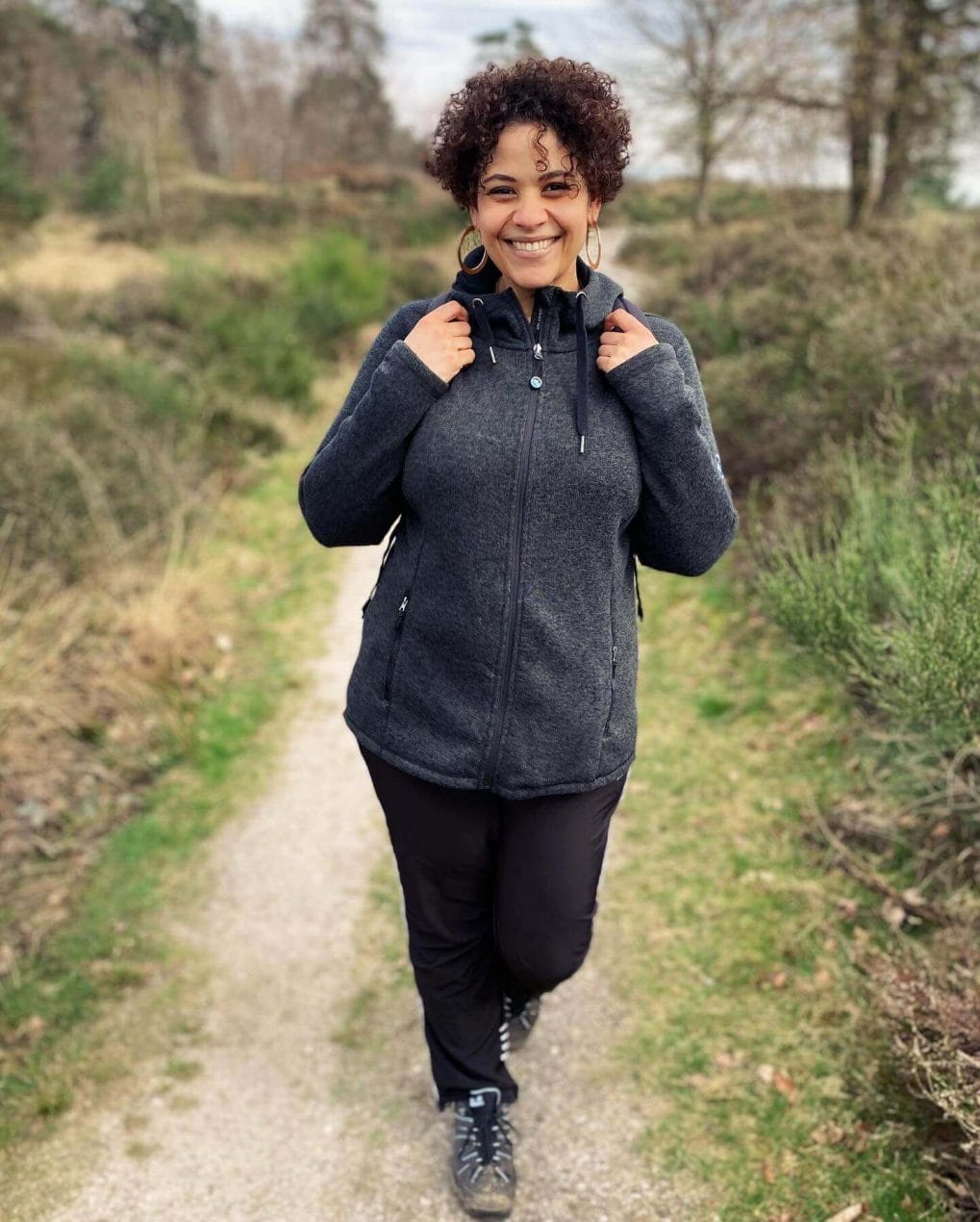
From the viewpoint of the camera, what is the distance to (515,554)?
1.79 m

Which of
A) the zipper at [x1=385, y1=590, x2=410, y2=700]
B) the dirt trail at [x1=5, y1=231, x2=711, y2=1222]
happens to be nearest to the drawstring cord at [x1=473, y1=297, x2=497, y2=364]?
the zipper at [x1=385, y1=590, x2=410, y2=700]

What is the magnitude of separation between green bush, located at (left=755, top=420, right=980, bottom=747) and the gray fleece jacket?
0.98 metres

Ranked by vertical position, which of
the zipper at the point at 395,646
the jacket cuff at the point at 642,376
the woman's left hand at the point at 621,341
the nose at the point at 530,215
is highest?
the nose at the point at 530,215

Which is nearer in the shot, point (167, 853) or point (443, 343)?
point (443, 343)

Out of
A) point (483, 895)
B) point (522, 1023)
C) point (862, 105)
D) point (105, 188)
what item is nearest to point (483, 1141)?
point (522, 1023)

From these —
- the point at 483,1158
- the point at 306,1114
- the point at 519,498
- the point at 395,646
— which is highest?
the point at 519,498

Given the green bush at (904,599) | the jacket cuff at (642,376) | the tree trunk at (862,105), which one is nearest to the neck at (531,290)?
the jacket cuff at (642,376)

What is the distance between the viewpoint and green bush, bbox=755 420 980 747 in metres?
2.57

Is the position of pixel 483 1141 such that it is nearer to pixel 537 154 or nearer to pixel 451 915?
pixel 451 915

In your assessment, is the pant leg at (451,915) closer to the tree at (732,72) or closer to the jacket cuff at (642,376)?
the jacket cuff at (642,376)

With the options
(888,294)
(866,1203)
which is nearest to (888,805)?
(866,1203)

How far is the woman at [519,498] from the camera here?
5.76ft

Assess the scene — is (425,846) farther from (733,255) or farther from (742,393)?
(733,255)

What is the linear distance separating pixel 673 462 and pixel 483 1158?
1.73m
